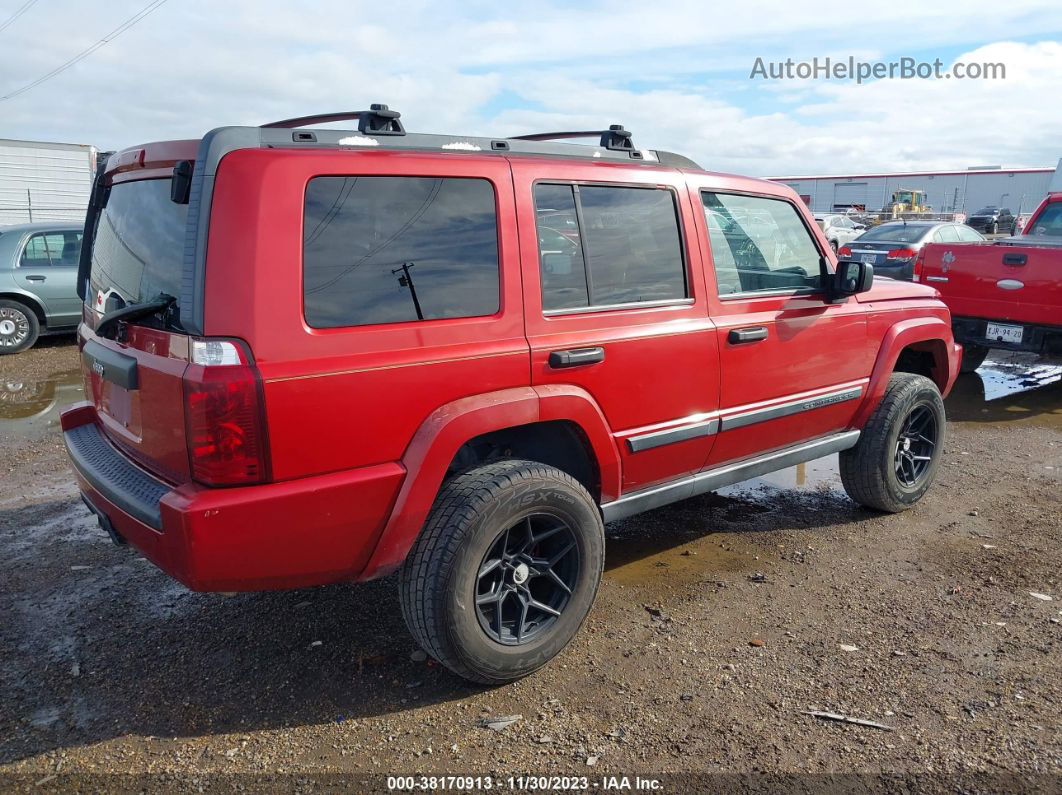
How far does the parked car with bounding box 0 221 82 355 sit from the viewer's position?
9.59 metres

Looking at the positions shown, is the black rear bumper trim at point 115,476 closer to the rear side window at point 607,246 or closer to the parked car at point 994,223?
the rear side window at point 607,246

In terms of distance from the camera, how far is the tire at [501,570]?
9.21 ft

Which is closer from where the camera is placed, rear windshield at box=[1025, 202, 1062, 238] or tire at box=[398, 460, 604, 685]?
tire at box=[398, 460, 604, 685]

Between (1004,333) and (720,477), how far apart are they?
16.5 ft

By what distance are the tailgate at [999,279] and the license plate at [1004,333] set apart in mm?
74

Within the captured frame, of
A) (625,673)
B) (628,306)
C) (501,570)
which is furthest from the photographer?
(628,306)

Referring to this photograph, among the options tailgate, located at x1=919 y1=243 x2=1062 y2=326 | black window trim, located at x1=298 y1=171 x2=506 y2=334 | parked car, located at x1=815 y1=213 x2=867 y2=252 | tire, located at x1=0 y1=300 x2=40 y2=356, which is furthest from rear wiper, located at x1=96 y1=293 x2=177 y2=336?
parked car, located at x1=815 y1=213 x2=867 y2=252

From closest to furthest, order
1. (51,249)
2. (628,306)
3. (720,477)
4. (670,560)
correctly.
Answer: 1. (628,306)
2. (720,477)
3. (670,560)
4. (51,249)

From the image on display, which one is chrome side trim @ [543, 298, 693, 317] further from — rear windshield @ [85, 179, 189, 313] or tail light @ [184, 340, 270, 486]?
rear windshield @ [85, 179, 189, 313]

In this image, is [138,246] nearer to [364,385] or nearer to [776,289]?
[364,385]

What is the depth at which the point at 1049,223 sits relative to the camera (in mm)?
9305

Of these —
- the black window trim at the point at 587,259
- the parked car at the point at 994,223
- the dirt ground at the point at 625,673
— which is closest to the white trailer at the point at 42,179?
the dirt ground at the point at 625,673

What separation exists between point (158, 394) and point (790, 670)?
8.33ft

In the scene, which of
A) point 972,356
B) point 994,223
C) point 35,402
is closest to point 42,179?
point 35,402
